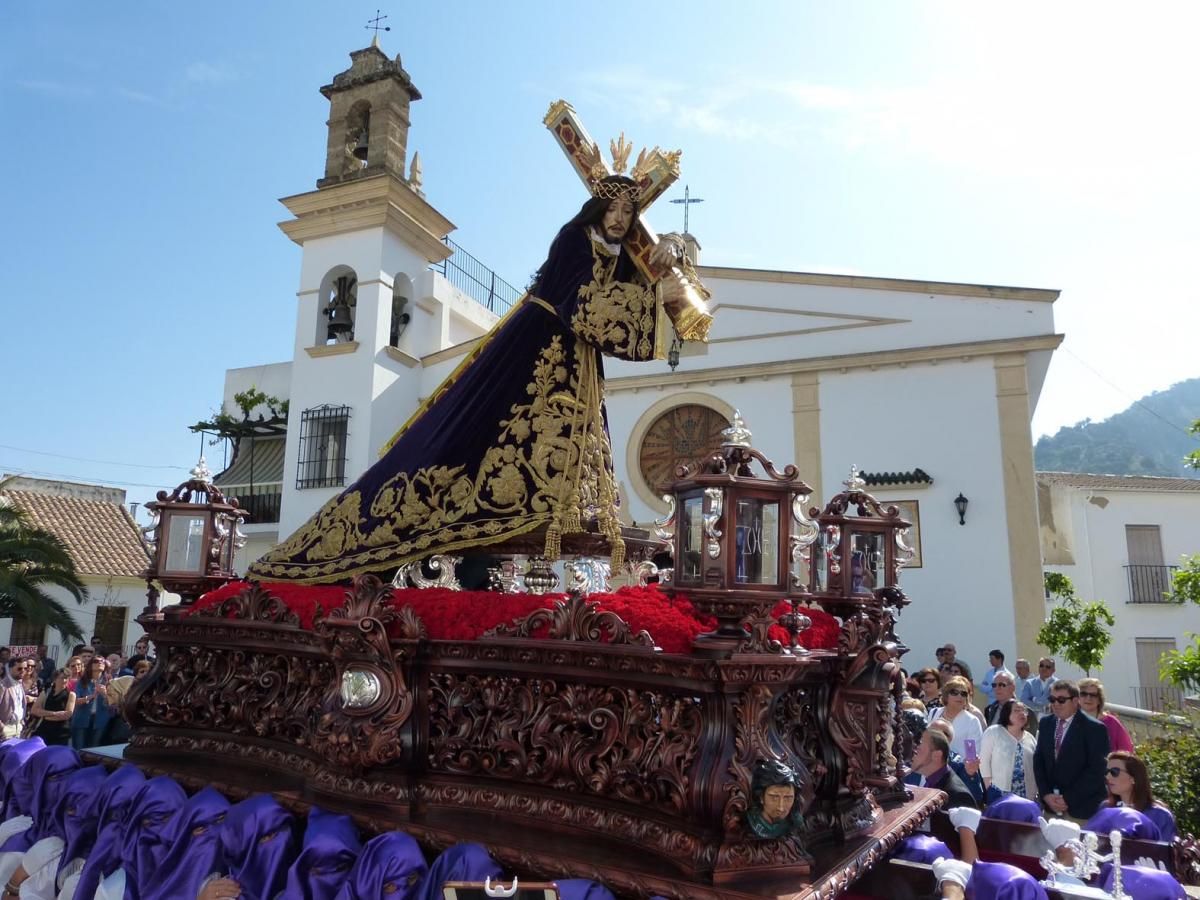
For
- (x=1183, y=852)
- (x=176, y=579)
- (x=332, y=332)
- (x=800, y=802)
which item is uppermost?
(x=332, y=332)

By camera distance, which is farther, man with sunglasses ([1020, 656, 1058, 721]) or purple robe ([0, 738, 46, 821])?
man with sunglasses ([1020, 656, 1058, 721])

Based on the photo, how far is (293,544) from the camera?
161 inches

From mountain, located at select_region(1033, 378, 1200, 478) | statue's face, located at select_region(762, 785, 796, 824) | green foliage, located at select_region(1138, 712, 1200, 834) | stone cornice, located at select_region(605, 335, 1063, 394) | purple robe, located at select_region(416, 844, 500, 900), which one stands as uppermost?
mountain, located at select_region(1033, 378, 1200, 478)

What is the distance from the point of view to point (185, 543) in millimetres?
4445

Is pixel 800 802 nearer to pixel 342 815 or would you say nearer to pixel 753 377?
pixel 342 815

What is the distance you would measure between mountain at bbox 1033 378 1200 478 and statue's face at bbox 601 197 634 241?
66.2 meters

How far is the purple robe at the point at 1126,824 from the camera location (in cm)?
375

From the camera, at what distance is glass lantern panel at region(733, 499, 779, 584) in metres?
2.50

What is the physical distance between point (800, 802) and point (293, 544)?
2670 mm

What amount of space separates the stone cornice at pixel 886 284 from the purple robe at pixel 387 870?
365 inches

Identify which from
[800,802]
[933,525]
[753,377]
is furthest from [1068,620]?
[800,802]

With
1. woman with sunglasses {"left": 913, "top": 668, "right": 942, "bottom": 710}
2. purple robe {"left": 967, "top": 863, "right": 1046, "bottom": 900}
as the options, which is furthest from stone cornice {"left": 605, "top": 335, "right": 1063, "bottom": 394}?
purple robe {"left": 967, "top": 863, "right": 1046, "bottom": 900}

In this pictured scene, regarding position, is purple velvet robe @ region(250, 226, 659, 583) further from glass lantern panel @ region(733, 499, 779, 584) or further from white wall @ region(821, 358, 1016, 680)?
white wall @ region(821, 358, 1016, 680)

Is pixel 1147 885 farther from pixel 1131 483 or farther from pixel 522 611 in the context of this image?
pixel 1131 483
